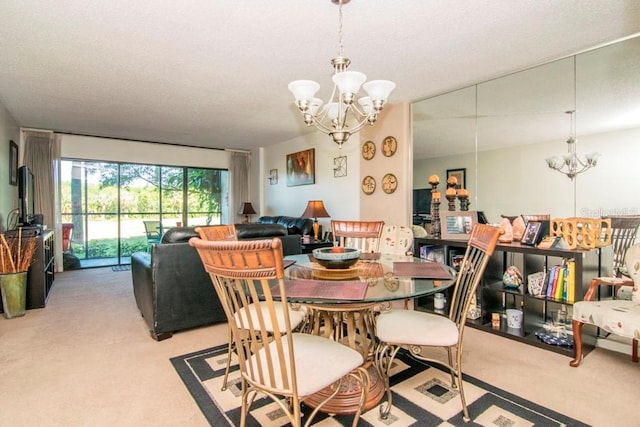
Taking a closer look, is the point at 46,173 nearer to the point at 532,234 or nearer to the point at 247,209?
the point at 247,209

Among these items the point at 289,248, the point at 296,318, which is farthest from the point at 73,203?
the point at 296,318

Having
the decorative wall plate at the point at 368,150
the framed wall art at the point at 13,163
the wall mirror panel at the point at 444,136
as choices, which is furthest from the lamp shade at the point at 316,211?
the framed wall art at the point at 13,163

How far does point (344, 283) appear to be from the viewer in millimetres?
1663

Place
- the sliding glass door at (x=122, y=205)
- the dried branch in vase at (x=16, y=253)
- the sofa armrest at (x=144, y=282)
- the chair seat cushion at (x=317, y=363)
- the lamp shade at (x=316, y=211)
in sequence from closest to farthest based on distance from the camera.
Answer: the chair seat cushion at (x=317, y=363)
the sofa armrest at (x=144, y=282)
the dried branch in vase at (x=16, y=253)
the lamp shade at (x=316, y=211)
the sliding glass door at (x=122, y=205)

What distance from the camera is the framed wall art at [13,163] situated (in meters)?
4.53

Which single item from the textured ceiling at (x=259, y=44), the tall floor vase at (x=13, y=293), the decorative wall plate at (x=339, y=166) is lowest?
the tall floor vase at (x=13, y=293)

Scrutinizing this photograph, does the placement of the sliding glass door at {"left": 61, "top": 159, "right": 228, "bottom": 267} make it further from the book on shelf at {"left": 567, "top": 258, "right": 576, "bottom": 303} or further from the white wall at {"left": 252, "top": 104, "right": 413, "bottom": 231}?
the book on shelf at {"left": 567, "top": 258, "right": 576, "bottom": 303}

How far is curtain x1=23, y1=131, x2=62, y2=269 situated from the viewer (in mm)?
5418

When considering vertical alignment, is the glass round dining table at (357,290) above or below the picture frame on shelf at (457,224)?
below

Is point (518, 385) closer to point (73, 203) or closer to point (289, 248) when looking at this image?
point (289, 248)

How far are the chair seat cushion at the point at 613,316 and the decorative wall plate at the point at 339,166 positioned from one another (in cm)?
338

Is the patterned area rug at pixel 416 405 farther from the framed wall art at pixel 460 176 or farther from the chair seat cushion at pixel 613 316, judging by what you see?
the framed wall art at pixel 460 176

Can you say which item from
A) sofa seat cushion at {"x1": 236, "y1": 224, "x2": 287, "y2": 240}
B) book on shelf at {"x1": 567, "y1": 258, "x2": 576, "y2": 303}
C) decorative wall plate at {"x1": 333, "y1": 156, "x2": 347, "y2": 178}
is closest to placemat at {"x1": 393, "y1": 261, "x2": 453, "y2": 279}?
book on shelf at {"x1": 567, "y1": 258, "x2": 576, "y2": 303}

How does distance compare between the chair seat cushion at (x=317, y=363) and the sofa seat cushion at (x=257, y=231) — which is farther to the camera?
the sofa seat cushion at (x=257, y=231)
